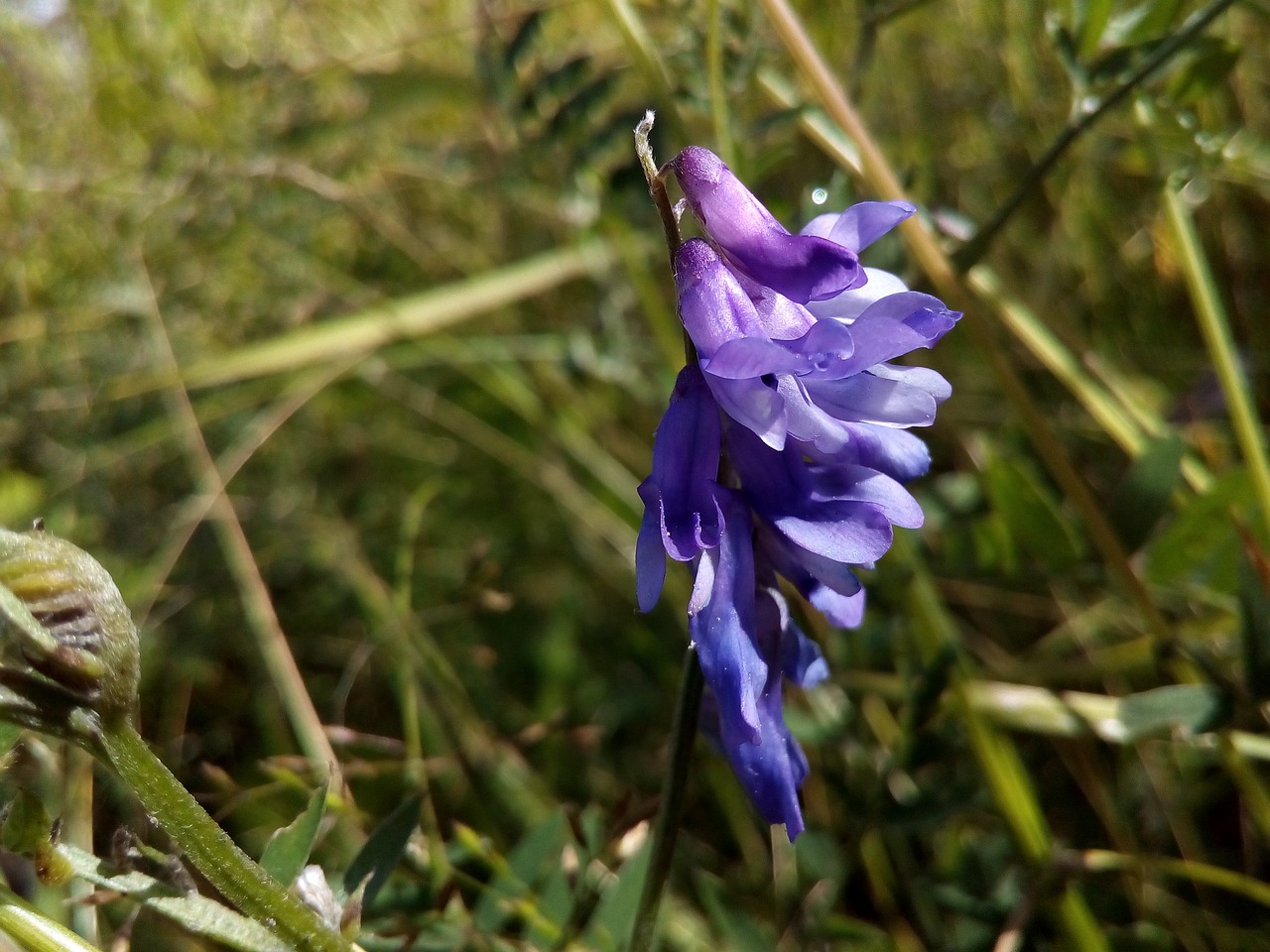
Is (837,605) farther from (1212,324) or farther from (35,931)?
(1212,324)

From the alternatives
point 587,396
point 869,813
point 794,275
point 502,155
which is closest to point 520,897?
point 869,813

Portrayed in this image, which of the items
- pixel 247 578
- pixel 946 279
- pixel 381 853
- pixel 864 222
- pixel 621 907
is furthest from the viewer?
pixel 247 578

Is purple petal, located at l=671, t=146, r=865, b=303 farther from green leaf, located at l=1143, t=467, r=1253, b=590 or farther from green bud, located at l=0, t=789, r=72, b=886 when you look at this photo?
green leaf, located at l=1143, t=467, r=1253, b=590

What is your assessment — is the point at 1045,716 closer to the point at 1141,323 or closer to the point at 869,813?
the point at 869,813

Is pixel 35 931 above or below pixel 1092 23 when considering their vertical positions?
below

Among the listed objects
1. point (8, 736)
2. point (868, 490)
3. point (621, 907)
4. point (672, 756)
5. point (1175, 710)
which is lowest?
point (1175, 710)

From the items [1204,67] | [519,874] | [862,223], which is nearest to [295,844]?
[519,874]

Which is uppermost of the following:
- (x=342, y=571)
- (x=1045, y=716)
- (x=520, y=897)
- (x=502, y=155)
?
(x=502, y=155)
